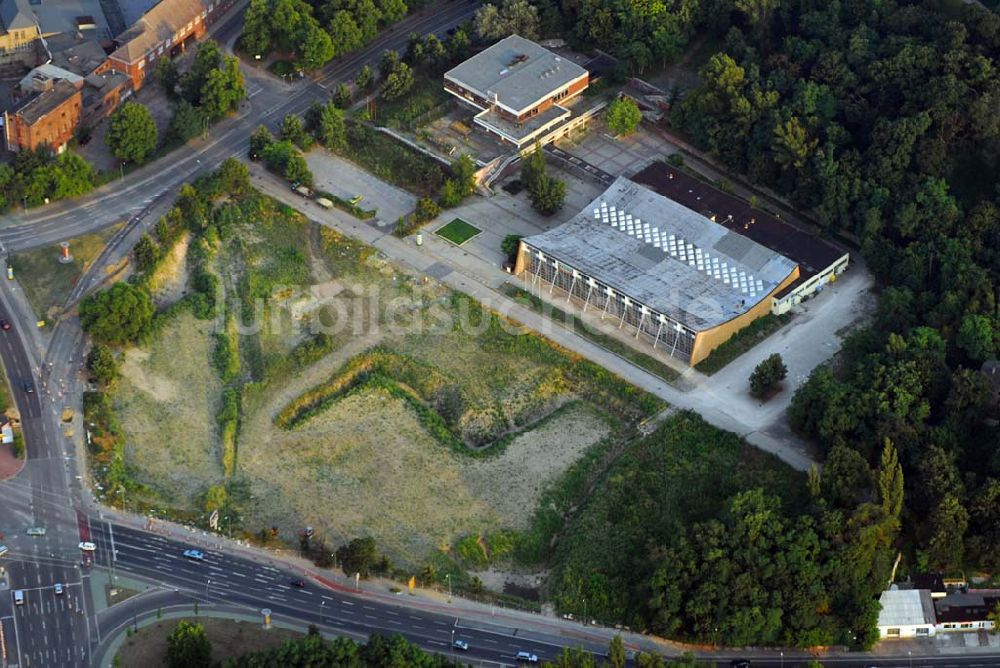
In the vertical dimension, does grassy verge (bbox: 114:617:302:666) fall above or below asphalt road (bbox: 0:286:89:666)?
below

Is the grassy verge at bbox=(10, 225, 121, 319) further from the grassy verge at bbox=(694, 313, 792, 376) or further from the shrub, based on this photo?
the shrub

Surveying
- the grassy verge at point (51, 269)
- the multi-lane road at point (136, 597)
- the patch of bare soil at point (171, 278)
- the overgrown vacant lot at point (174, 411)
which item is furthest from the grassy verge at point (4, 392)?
the patch of bare soil at point (171, 278)

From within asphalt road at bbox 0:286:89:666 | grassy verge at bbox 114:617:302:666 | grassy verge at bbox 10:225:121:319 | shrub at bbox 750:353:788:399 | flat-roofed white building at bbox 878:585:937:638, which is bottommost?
flat-roofed white building at bbox 878:585:937:638

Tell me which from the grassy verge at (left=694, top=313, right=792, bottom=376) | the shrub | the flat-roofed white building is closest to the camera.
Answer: the flat-roofed white building

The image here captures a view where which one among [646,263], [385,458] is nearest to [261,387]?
[385,458]

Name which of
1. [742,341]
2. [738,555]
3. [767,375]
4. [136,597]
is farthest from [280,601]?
[742,341]

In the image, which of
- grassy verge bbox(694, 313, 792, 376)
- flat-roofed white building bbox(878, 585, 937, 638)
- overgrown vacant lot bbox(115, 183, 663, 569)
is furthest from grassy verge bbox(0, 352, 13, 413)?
flat-roofed white building bbox(878, 585, 937, 638)

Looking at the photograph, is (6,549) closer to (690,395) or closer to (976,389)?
(690,395)
